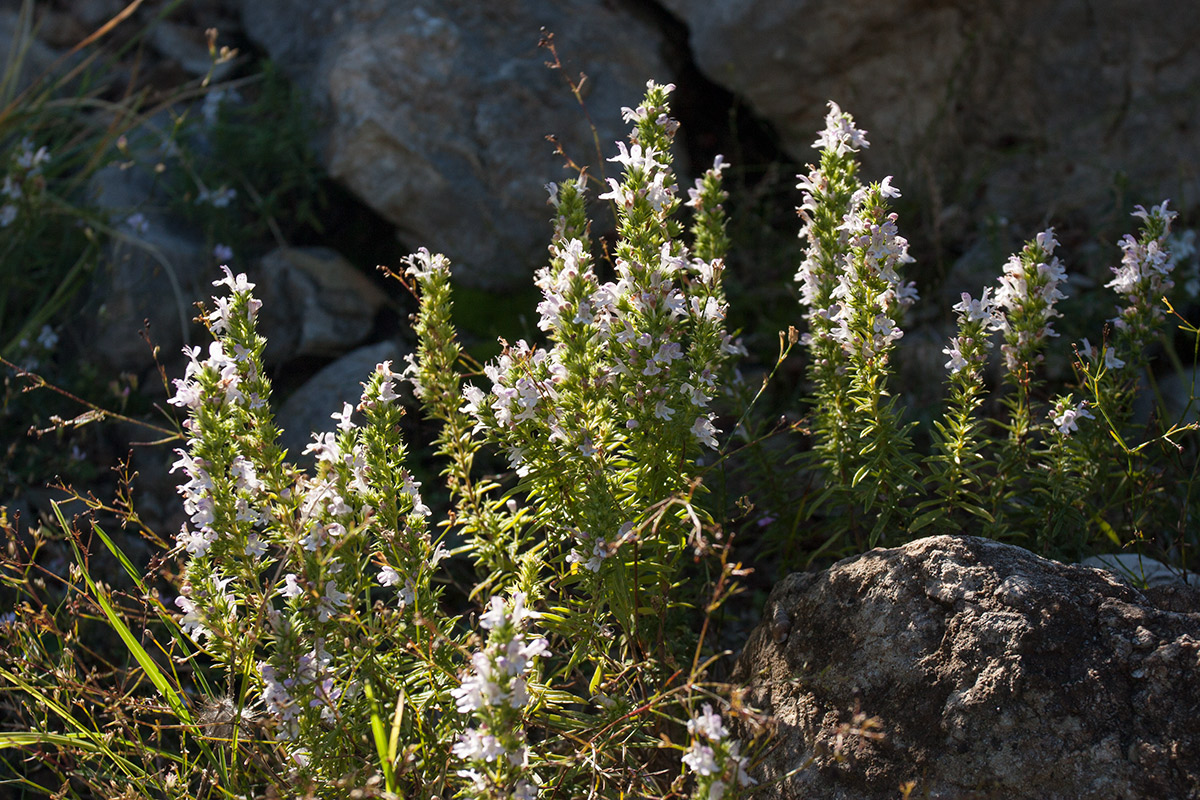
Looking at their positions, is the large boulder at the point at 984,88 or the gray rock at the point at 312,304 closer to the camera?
the gray rock at the point at 312,304

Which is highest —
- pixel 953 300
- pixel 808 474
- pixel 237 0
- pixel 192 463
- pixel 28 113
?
pixel 237 0

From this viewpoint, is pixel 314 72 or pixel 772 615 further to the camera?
pixel 314 72

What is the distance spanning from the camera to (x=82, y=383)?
4.60 meters

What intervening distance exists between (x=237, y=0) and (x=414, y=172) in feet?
7.61

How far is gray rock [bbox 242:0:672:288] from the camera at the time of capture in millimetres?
5180

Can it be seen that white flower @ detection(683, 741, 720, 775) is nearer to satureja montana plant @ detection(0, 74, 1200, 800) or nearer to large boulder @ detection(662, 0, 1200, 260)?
satureja montana plant @ detection(0, 74, 1200, 800)

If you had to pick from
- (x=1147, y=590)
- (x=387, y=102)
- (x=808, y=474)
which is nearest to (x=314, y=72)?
(x=387, y=102)

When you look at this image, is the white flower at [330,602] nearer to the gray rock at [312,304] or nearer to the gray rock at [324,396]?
the gray rock at [324,396]

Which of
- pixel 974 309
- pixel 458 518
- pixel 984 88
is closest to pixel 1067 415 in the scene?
pixel 974 309

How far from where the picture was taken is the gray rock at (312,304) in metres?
5.03

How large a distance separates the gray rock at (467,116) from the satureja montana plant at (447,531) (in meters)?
2.36

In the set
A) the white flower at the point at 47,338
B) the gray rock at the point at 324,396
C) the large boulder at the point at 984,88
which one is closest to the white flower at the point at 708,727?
the gray rock at the point at 324,396

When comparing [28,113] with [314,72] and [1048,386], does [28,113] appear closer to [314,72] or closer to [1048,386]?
[314,72]

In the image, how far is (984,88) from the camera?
5766 millimetres
